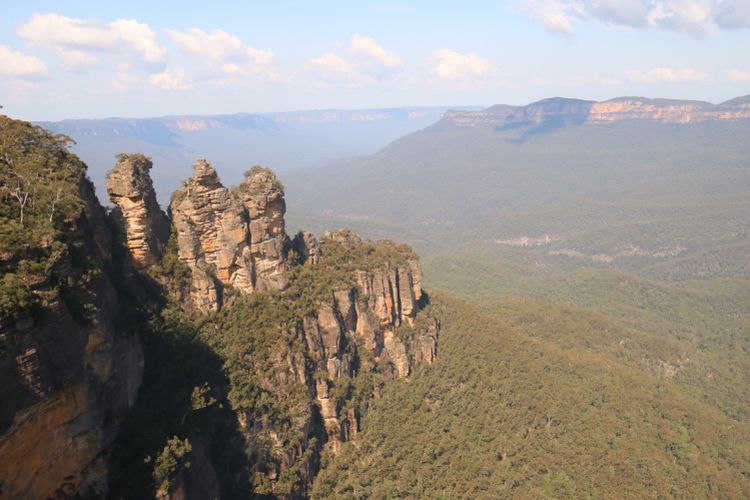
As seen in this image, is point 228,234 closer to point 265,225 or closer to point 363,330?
point 265,225

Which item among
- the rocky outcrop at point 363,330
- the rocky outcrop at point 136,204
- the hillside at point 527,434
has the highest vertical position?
the rocky outcrop at point 136,204

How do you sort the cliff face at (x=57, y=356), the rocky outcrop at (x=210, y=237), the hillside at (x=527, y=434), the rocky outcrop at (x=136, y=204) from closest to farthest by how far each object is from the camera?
1. the cliff face at (x=57, y=356)
2. the rocky outcrop at (x=136, y=204)
3. the rocky outcrop at (x=210, y=237)
4. the hillside at (x=527, y=434)

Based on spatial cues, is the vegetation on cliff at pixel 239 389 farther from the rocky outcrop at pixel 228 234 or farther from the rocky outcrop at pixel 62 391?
the rocky outcrop at pixel 62 391

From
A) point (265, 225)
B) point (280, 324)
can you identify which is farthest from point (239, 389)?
point (265, 225)

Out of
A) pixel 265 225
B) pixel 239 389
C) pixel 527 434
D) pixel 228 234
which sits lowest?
pixel 527 434

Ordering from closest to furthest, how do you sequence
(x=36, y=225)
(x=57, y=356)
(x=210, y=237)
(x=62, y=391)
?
1. (x=57, y=356)
2. (x=62, y=391)
3. (x=36, y=225)
4. (x=210, y=237)

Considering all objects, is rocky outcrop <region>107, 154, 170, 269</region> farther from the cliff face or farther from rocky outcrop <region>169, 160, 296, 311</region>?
the cliff face

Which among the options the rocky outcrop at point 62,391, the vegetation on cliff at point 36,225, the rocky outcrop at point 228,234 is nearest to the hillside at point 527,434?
the rocky outcrop at point 228,234

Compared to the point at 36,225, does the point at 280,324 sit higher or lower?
lower
